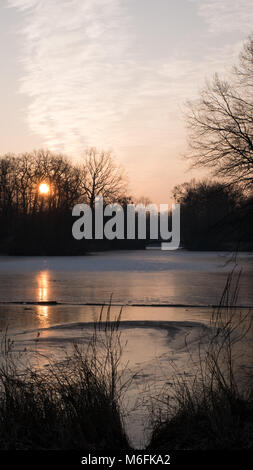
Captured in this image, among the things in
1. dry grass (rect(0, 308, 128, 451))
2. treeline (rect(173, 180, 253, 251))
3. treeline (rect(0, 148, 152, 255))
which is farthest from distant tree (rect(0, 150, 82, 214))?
dry grass (rect(0, 308, 128, 451))

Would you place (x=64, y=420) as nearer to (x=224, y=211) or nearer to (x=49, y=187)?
(x=224, y=211)

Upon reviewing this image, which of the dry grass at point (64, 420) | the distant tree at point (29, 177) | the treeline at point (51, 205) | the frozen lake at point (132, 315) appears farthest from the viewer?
the distant tree at point (29, 177)

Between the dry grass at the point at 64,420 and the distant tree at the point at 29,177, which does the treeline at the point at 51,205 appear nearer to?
the distant tree at the point at 29,177

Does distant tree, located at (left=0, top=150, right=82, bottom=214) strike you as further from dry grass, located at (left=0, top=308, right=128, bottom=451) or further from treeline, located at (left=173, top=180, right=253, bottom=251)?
dry grass, located at (left=0, top=308, right=128, bottom=451)

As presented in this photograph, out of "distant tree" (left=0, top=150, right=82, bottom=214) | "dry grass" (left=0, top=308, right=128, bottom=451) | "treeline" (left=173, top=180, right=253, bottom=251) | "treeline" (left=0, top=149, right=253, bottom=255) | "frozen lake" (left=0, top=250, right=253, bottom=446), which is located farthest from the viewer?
"distant tree" (left=0, top=150, right=82, bottom=214)

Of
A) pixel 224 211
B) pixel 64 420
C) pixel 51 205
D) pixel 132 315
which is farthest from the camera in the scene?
pixel 51 205

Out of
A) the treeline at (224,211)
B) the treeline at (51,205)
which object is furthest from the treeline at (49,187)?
the treeline at (224,211)

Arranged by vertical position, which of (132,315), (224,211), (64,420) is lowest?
(132,315)

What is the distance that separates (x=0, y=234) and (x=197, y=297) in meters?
61.0

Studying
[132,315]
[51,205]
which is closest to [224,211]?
[132,315]

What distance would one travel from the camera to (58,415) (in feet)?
18.1

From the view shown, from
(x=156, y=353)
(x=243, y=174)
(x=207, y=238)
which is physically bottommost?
(x=156, y=353)
